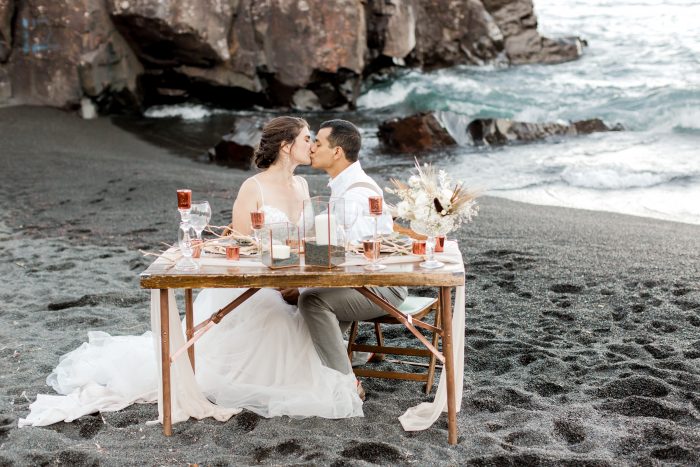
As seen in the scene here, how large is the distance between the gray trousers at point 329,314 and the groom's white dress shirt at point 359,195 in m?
0.30

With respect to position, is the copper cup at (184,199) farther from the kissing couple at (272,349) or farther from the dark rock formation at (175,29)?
the dark rock formation at (175,29)

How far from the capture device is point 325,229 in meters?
3.76

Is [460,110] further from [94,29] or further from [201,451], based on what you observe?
[201,451]

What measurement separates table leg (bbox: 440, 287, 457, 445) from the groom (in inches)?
19.4

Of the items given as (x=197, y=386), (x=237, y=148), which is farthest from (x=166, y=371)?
(x=237, y=148)

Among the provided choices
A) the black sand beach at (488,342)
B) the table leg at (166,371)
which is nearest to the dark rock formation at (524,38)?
the black sand beach at (488,342)

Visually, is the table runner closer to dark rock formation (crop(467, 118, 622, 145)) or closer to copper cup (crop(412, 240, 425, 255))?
copper cup (crop(412, 240, 425, 255))

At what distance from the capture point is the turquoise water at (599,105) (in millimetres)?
11711

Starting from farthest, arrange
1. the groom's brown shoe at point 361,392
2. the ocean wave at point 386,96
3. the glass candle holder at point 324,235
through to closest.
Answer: the ocean wave at point 386,96, the groom's brown shoe at point 361,392, the glass candle holder at point 324,235

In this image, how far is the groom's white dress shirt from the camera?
13.9 feet

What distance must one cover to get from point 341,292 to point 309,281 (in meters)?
0.55

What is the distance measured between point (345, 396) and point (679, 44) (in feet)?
79.0

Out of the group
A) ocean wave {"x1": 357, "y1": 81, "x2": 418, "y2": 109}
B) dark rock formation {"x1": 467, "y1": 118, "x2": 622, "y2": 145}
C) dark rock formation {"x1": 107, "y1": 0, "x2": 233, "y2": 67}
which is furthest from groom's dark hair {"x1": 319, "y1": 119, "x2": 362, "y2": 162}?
ocean wave {"x1": 357, "y1": 81, "x2": 418, "y2": 109}

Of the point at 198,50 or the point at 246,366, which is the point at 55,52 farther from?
the point at 246,366
